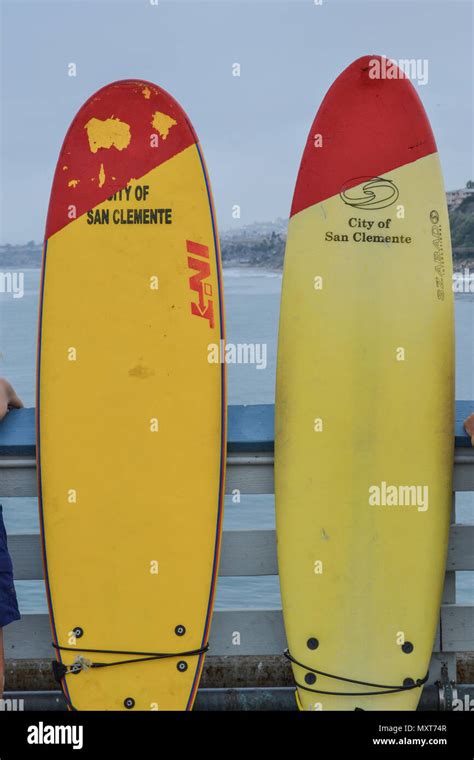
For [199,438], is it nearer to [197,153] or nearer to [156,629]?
[156,629]

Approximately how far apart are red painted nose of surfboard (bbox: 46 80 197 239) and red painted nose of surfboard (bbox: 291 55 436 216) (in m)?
0.34

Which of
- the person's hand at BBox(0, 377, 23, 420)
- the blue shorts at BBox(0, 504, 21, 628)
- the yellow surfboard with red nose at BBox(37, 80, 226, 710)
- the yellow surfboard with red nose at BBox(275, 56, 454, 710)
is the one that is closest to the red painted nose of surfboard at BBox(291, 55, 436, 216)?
the yellow surfboard with red nose at BBox(275, 56, 454, 710)

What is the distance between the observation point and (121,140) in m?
2.51

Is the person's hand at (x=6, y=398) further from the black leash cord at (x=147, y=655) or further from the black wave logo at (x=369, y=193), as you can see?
the black wave logo at (x=369, y=193)

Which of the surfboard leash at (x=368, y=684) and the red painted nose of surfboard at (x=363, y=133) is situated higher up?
the red painted nose of surfboard at (x=363, y=133)

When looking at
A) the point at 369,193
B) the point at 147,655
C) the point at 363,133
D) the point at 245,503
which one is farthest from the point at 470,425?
the point at 245,503

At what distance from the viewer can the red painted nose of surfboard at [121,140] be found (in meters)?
2.50

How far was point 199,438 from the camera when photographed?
7.91ft

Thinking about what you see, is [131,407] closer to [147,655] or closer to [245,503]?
[147,655]

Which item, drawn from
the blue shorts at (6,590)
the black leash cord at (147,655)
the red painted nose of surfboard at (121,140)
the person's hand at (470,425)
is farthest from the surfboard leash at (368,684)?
the red painted nose of surfboard at (121,140)

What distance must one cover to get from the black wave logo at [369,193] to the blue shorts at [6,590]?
3.93 ft

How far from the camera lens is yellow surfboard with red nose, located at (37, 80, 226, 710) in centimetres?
240
